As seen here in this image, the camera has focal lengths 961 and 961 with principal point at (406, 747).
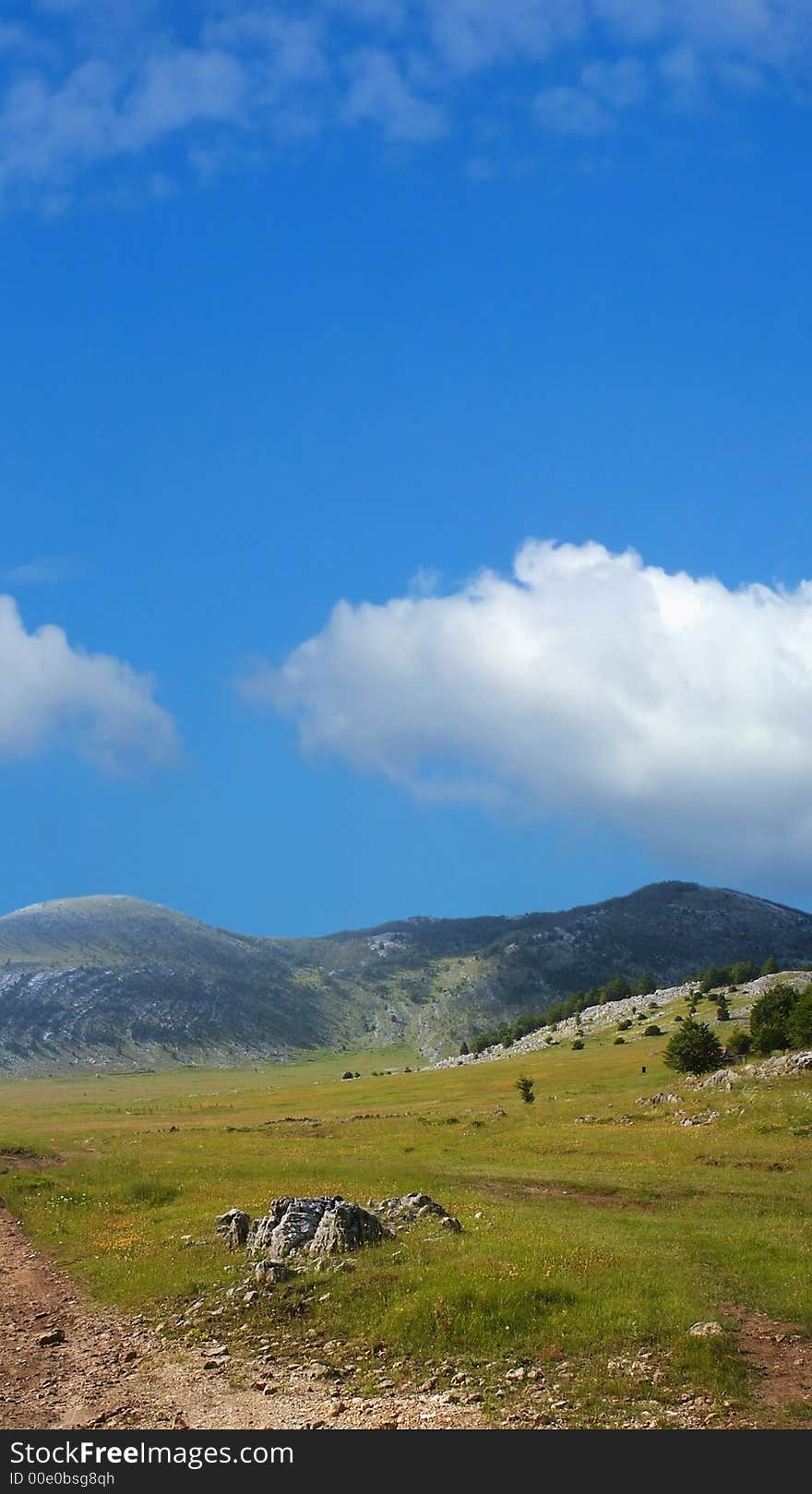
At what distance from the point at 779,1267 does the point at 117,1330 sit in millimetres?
18380

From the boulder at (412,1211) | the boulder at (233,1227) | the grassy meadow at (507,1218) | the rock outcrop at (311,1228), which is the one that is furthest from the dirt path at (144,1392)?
the boulder at (412,1211)

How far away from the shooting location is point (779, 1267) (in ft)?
90.4

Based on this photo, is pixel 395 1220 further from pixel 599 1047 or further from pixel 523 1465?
pixel 599 1047

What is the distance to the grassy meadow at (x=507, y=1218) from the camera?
21703 millimetres

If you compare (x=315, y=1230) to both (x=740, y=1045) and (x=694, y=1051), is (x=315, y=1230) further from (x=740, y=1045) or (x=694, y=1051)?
(x=740, y=1045)

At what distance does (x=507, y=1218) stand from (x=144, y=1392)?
662 inches

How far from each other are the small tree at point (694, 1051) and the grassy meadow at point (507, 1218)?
210 cm

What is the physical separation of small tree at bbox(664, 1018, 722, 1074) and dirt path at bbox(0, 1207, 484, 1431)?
69657 millimetres

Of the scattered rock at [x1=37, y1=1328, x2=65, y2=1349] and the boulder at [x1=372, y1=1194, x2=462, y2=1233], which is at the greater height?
the scattered rock at [x1=37, y1=1328, x2=65, y2=1349]

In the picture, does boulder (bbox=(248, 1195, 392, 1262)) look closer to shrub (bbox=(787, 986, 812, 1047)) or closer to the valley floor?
the valley floor

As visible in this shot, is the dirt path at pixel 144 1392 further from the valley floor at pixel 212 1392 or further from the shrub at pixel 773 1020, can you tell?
the shrub at pixel 773 1020

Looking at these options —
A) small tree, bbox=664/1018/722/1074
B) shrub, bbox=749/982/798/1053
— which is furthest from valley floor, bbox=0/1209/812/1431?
small tree, bbox=664/1018/722/1074

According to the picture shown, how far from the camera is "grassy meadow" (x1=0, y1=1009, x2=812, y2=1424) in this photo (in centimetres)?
2170

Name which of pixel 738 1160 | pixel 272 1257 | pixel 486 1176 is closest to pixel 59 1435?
pixel 272 1257
